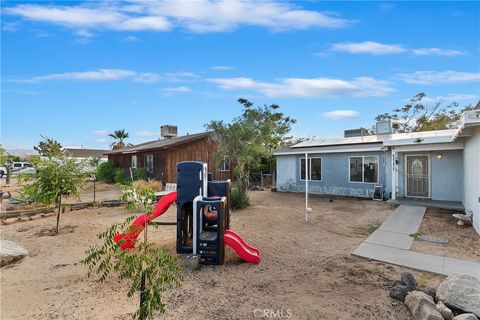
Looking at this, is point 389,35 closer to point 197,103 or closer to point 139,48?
point 139,48

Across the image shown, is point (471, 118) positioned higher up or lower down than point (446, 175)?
higher up

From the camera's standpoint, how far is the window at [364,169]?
550 inches

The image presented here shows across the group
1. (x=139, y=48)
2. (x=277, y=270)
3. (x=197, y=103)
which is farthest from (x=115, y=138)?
(x=277, y=270)

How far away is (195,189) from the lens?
6.30 m

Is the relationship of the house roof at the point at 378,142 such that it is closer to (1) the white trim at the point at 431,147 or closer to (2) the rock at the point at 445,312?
(1) the white trim at the point at 431,147

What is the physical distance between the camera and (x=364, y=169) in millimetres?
14297

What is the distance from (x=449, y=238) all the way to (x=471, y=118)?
10.1ft

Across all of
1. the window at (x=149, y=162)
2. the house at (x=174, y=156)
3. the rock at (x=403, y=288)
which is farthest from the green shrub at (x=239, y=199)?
the window at (x=149, y=162)

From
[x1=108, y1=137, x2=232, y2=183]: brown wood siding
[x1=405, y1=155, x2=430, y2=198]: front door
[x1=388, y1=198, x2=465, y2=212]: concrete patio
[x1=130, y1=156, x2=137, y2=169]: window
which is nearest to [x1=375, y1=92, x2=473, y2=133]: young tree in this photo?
[x1=405, y1=155, x2=430, y2=198]: front door

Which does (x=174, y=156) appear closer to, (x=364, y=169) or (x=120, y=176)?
(x=120, y=176)

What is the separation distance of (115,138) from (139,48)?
3438 cm

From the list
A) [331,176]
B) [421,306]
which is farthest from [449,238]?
[331,176]

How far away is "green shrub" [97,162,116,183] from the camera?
87.2ft

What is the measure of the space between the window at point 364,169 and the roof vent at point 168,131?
19.2m
